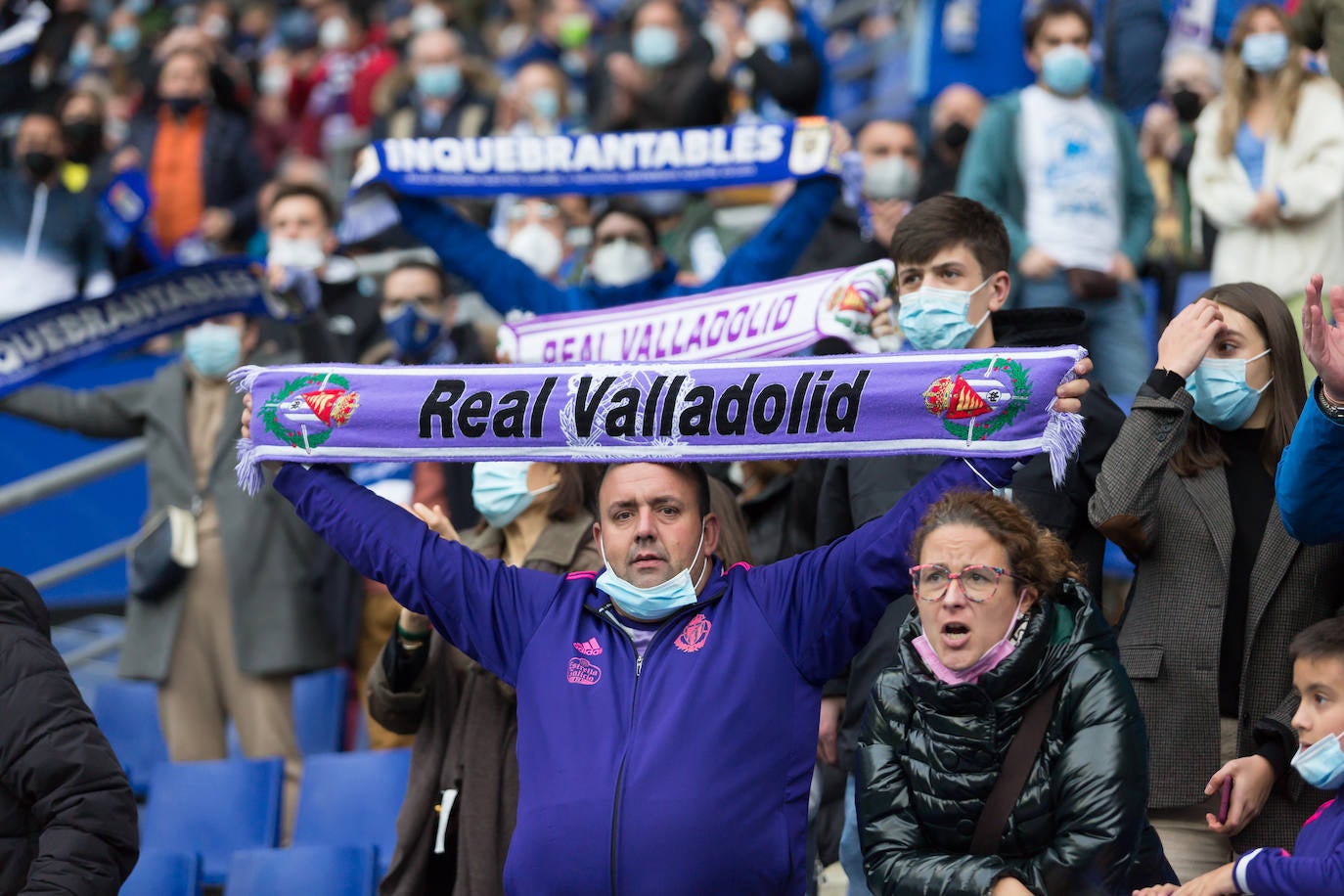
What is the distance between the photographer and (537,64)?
10516mm

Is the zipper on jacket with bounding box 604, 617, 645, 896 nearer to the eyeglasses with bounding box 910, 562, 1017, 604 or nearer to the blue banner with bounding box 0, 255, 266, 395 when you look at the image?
the eyeglasses with bounding box 910, 562, 1017, 604

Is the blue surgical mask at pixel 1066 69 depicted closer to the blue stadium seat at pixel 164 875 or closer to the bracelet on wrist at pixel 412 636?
the bracelet on wrist at pixel 412 636

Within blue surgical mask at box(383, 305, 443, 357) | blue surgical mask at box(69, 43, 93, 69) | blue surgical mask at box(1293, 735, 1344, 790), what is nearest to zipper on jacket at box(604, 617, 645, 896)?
blue surgical mask at box(1293, 735, 1344, 790)

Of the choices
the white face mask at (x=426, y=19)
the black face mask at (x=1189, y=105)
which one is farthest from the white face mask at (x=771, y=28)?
the white face mask at (x=426, y=19)

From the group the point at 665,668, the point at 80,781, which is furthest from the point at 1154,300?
the point at 80,781

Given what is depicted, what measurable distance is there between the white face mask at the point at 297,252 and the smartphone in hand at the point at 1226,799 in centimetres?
476

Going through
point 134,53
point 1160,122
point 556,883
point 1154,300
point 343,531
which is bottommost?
point 556,883

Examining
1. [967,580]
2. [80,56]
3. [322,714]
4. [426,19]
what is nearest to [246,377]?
[967,580]

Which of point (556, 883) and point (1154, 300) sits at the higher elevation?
point (1154, 300)

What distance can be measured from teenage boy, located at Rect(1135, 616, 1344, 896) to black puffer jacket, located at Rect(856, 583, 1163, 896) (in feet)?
0.64

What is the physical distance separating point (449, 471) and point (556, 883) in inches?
114

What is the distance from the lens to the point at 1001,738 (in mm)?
3979

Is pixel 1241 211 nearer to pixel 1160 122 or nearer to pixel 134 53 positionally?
pixel 1160 122

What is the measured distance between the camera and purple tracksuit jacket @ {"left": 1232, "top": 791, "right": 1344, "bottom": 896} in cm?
377
